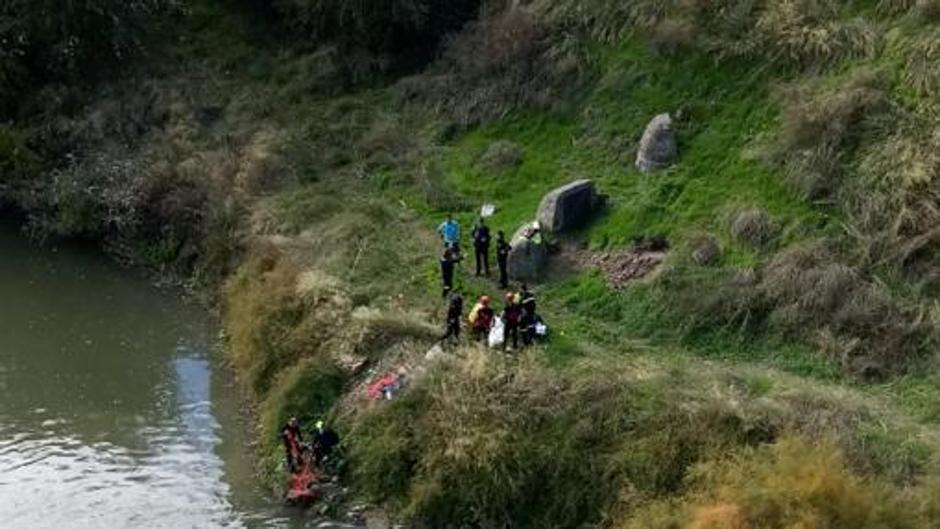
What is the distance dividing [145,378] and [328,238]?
5.21 metres

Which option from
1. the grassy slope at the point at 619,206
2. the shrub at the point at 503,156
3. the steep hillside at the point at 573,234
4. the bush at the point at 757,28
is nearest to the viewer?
the steep hillside at the point at 573,234

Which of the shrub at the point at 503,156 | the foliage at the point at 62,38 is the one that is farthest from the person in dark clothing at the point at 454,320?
the foliage at the point at 62,38

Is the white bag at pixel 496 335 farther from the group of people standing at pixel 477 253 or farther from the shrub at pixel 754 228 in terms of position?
the shrub at pixel 754 228

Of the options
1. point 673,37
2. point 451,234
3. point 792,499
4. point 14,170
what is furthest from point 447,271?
point 14,170

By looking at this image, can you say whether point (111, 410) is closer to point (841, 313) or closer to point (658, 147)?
point (658, 147)

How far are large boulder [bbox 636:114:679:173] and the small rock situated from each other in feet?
12.2

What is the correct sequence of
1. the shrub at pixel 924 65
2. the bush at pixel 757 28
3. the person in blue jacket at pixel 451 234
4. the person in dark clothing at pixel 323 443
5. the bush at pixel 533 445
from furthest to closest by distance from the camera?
the bush at pixel 757 28 → the person in blue jacket at pixel 451 234 → the shrub at pixel 924 65 → the person in dark clothing at pixel 323 443 → the bush at pixel 533 445

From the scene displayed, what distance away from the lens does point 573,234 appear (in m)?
27.5

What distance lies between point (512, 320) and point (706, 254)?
4.74 m

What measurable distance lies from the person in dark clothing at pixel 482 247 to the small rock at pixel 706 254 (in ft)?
14.5

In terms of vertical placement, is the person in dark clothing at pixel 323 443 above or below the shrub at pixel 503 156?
below

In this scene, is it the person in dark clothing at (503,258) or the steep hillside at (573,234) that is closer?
the steep hillside at (573,234)

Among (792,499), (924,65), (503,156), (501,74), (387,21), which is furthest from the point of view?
(387,21)

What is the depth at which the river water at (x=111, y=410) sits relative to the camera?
71.3 ft
